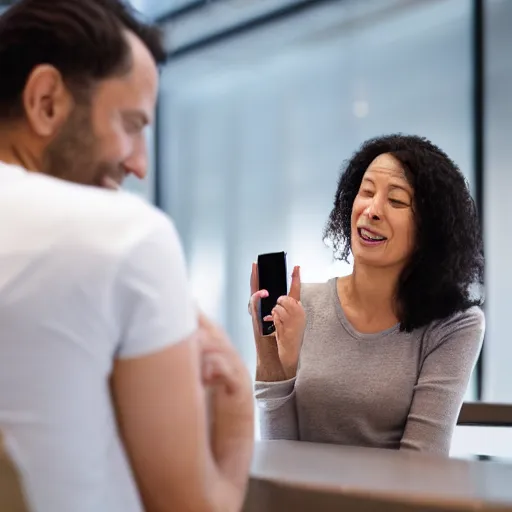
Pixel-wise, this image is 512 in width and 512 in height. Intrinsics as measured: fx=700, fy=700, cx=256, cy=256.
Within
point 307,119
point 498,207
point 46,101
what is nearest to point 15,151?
point 46,101

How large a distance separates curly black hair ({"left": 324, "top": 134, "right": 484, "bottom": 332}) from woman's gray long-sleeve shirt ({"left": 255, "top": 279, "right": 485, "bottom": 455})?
4 cm

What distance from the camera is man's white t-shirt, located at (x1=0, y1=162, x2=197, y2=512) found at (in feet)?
1.92

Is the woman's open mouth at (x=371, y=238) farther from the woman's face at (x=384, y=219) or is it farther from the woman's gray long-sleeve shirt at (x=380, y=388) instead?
the woman's gray long-sleeve shirt at (x=380, y=388)

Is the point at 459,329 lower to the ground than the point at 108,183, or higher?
lower

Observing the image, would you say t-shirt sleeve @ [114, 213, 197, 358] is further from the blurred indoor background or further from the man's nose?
the blurred indoor background

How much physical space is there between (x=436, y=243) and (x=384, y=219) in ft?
0.52

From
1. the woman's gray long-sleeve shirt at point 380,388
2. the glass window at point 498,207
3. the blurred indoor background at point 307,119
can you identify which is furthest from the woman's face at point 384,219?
the glass window at point 498,207

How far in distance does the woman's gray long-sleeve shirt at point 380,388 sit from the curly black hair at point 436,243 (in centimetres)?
4

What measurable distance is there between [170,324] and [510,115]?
299 centimetres

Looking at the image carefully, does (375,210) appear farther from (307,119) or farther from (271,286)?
(307,119)

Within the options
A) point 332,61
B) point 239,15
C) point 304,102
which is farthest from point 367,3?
point 239,15

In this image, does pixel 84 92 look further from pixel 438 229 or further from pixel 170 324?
pixel 438 229

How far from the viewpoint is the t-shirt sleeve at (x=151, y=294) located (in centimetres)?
60

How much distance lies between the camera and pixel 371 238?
1.82 meters
